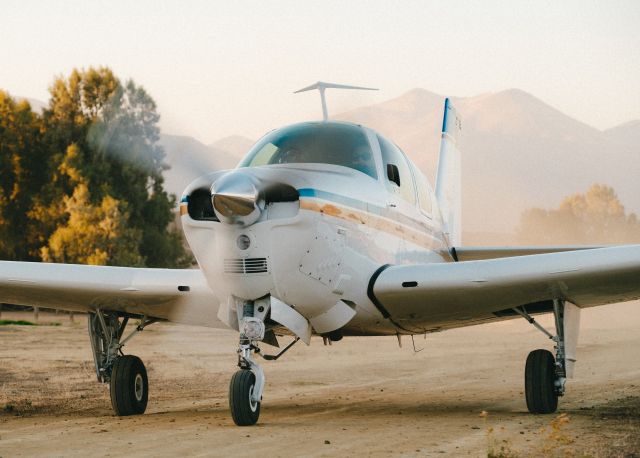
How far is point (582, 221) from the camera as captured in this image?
127938mm

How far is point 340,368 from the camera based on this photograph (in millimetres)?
20406

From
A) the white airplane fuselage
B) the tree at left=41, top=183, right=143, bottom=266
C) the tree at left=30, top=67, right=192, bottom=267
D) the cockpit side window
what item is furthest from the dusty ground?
the tree at left=30, top=67, right=192, bottom=267

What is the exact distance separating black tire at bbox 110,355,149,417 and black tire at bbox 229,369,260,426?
8.18 feet

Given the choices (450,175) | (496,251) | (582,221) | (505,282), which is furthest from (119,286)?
(582,221)

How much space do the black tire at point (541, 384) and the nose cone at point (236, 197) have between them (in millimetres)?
3921

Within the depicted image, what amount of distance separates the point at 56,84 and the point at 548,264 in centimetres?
4978

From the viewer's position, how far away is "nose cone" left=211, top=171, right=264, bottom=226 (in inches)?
338

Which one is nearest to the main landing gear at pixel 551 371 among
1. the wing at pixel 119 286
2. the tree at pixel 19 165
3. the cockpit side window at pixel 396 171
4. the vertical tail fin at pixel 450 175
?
the cockpit side window at pixel 396 171

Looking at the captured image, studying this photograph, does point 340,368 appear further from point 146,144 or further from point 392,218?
point 146,144

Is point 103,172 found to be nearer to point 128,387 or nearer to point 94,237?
point 94,237

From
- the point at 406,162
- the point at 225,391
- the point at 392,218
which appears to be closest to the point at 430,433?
the point at 392,218

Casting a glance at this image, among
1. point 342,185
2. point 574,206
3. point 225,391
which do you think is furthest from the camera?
point 574,206

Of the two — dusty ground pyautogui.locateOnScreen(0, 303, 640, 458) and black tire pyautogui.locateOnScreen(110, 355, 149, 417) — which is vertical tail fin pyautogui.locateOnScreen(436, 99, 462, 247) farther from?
black tire pyautogui.locateOnScreen(110, 355, 149, 417)

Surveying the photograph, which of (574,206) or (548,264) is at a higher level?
(574,206)
